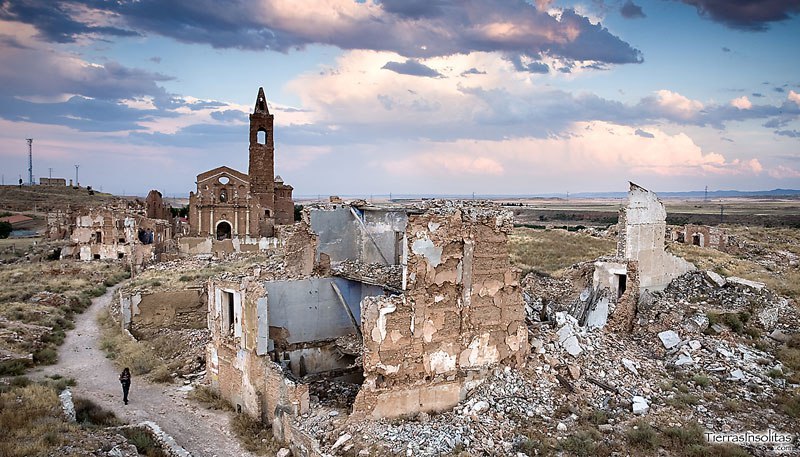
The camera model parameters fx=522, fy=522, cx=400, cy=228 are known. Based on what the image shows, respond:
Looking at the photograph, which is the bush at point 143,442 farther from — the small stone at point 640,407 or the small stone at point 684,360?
the small stone at point 684,360

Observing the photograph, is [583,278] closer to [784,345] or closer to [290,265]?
[784,345]

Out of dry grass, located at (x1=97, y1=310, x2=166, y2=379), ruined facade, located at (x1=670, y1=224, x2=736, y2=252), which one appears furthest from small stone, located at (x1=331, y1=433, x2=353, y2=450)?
ruined facade, located at (x1=670, y1=224, x2=736, y2=252)

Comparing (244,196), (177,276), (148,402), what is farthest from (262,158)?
(148,402)

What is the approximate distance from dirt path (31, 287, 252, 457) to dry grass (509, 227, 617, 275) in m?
15.1

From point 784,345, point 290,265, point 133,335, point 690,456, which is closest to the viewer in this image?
point 690,456

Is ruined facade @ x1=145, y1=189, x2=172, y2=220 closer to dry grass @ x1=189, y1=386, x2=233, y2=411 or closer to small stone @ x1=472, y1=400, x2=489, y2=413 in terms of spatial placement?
dry grass @ x1=189, y1=386, x2=233, y2=411

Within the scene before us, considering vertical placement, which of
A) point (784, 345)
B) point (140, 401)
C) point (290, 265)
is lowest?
point (140, 401)

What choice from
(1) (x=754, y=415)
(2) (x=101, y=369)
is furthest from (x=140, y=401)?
(1) (x=754, y=415)

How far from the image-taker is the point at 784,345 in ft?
42.3

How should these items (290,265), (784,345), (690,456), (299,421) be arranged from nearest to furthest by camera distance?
1. (690,456)
2. (299,421)
3. (784,345)
4. (290,265)

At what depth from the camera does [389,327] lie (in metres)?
9.33

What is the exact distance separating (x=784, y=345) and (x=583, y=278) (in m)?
6.46

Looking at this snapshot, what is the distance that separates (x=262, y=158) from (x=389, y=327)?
39.8 meters

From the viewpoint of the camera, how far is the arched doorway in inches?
1734
